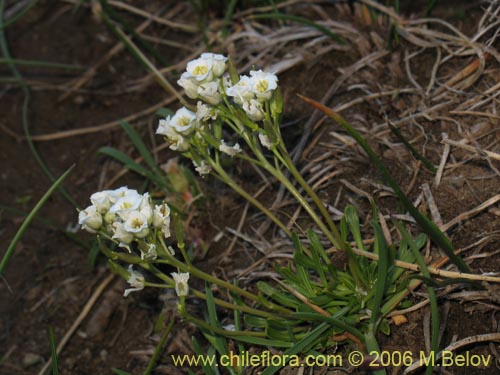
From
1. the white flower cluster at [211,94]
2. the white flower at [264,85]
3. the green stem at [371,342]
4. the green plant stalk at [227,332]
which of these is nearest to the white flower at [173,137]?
the white flower cluster at [211,94]

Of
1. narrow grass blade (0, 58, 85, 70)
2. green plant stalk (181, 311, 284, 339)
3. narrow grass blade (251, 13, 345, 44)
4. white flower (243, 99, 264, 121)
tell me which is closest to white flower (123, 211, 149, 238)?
green plant stalk (181, 311, 284, 339)

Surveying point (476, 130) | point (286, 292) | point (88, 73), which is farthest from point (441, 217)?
point (88, 73)

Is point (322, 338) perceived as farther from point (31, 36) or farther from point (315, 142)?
point (31, 36)

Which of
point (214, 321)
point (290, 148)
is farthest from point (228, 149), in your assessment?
point (290, 148)

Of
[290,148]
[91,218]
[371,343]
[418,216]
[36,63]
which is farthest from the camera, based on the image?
[36,63]

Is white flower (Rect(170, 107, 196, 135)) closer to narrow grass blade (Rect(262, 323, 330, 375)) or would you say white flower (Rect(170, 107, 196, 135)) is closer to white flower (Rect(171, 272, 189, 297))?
white flower (Rect(171, 272, 189, 297))

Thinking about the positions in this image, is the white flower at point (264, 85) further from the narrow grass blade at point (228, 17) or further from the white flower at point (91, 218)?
the narrow grass blade at point (228, 17)

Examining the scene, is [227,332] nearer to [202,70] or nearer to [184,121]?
[184,121]
